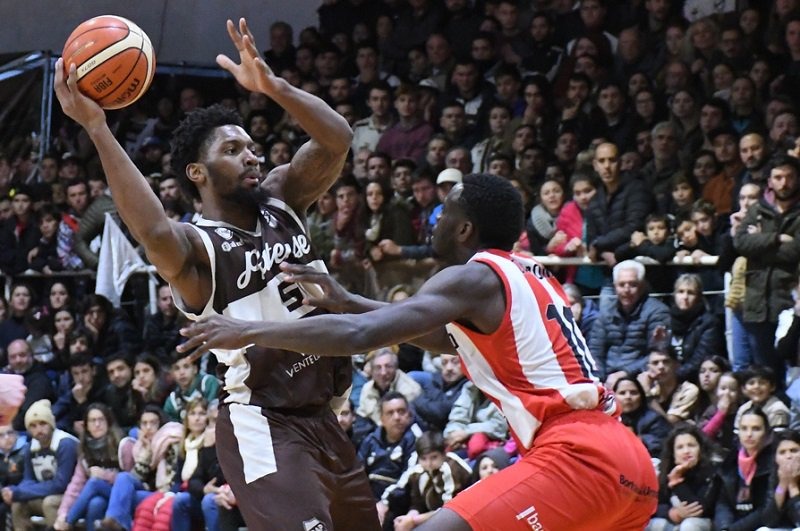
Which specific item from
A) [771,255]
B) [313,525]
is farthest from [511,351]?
[771,255]

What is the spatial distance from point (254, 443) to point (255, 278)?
66 centimetres

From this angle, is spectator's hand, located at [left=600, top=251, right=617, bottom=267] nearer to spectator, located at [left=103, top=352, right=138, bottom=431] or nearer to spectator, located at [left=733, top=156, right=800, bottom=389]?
spectator, located at [left=733, top=156, right=800, bottom=389]

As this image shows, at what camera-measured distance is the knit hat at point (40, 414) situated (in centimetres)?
1216

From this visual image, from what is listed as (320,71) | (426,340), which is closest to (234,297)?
(426,340)

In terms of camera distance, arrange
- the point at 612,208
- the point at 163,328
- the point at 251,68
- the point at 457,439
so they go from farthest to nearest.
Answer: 1. the point at 163,328
2. the point at 612,208
3. the point at 457,439
4. the point at 251,68

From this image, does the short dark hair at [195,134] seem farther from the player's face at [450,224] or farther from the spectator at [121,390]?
the spectator at [121,390]

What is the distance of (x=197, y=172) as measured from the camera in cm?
571

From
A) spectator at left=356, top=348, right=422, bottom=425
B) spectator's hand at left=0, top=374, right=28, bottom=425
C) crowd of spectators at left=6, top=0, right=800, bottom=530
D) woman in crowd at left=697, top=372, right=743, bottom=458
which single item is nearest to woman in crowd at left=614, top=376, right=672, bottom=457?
crowd of spectators at left=6, top=0, right=800, bottom=530

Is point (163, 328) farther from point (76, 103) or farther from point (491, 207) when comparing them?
point (491, 207)

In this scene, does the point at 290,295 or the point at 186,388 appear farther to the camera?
the point at 186,388

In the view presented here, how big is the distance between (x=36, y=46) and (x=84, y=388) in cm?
616

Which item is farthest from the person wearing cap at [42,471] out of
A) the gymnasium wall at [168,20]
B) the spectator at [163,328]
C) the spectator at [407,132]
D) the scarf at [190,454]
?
the gymnasium wall at [168,20]

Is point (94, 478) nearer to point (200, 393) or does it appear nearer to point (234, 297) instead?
point (200, 393)

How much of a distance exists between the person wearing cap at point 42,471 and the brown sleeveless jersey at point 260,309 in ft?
22.7
